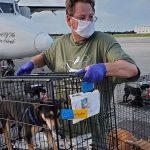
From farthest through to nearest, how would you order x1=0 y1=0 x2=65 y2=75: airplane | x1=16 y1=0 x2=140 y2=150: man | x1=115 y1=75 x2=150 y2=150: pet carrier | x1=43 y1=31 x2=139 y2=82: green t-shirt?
x1=0 y1=0 x2=65 y2=75: airplane, x1=115 y1=75 x2=150 y2=150: pet carrier, x1=43 y1=31 x2=139 y2=82: green t-shirt, x1=16 y1=0 x2=140 y2=150: man

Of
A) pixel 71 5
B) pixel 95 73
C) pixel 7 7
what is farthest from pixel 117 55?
pixel 7 7

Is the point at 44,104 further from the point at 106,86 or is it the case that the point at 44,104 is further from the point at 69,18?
the point at 69,18

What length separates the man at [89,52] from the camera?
2.28m

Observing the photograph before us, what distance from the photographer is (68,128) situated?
2.42 m

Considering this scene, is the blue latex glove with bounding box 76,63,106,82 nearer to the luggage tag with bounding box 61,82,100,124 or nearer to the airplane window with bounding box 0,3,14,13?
the luggage tag with bounding box 61,82,100,124

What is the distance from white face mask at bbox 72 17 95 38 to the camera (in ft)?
8.38

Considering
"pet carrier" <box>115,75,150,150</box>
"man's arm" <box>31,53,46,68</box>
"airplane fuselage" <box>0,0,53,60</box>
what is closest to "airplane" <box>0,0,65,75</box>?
"airplane fuselage" <box>0,0,53,60</box>

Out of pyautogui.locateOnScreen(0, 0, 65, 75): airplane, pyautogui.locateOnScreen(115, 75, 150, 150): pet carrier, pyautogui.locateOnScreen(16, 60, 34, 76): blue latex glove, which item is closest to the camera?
pyautogui.locateOnScreen(16, 60, 34, 76): blue latex glove

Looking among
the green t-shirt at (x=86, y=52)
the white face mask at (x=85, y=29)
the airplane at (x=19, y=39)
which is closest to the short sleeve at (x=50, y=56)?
the green t-shirt at (x=86, y=52)

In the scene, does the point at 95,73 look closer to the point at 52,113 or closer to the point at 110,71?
the point at 110,71

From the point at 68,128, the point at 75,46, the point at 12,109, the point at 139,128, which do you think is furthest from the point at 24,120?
the point at 139,128

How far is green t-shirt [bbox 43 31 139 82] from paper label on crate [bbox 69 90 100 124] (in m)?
0.29

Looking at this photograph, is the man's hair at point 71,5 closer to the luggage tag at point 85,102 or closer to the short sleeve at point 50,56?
the short sleeve at point 50,56

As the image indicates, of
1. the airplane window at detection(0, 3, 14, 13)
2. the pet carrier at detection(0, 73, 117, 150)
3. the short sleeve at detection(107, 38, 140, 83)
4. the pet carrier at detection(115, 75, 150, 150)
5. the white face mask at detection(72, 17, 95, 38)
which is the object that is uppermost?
the airplane window at detection(0, 3, 14, 13)
